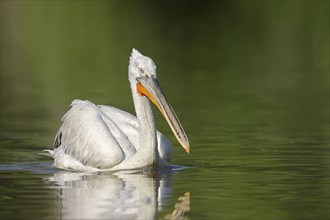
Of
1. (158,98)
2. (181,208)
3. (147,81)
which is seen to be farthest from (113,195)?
(147,81)

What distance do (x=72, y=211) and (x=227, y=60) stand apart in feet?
57.3

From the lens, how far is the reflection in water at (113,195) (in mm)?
9211

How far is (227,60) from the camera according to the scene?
87.2 ft

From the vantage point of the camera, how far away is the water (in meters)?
9.85

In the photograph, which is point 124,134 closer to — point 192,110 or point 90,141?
point 90,141

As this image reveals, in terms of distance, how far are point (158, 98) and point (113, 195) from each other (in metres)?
1.81

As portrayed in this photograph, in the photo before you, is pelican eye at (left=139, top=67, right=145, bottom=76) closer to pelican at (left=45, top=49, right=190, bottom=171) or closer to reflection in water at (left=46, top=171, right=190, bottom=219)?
pelican at (left=45, top=49, right=190, bottom=171)

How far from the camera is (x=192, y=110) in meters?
17.0

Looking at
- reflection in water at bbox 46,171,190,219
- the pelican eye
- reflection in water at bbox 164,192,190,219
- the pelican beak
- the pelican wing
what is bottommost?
reflection in water at bbox 164,192,190,219

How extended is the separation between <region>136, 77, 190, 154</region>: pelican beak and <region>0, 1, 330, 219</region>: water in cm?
47

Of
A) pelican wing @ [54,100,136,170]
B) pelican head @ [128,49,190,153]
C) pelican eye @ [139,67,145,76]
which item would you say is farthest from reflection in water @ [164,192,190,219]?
Result: pelican eye @ [139,67,145,76]

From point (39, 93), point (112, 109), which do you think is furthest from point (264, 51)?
point (112, 109)

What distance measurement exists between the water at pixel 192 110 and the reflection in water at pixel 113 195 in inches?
0.6

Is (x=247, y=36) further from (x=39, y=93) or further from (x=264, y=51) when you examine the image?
(x=39, y=93)
